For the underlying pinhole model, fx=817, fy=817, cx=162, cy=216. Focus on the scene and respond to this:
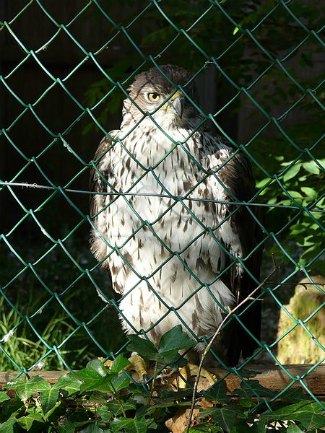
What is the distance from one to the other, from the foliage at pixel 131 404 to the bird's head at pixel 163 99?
1211mm

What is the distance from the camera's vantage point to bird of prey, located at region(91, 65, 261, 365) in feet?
10.5

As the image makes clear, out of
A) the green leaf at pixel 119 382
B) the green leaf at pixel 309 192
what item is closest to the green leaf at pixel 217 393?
the green leaf at pixel 119 382

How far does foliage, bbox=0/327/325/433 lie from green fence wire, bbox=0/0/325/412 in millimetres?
107

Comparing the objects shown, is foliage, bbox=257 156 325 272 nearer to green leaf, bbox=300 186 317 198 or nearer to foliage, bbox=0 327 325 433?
green leaf, bbox=300 186 317 198

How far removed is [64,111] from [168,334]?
6741 mm

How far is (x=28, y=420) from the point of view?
252 cm

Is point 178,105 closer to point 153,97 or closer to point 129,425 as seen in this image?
point 153,97

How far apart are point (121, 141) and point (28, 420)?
0.98m

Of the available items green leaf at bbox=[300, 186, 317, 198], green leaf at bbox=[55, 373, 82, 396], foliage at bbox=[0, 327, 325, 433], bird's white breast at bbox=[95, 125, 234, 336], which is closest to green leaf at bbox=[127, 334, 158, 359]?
foliage at bbox=[0, 327, 325, 433]

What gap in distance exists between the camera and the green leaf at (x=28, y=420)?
2.51m

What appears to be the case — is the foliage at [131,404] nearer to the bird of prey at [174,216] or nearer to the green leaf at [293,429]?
the green leaf at [293,429]

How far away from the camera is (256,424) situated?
2.40 metres

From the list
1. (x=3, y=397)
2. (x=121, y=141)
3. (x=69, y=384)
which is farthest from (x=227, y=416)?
(x=121, y=141)

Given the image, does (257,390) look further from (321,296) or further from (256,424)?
(321,296)
